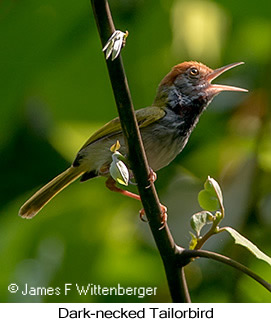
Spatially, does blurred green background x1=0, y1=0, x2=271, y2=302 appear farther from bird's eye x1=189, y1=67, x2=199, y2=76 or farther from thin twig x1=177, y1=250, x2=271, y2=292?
thin twig x1=177, y1=250, x2=271, y2=292

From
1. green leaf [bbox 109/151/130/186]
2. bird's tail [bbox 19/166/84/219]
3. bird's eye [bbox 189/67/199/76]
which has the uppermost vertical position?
green leaf [bbox 109/151/130/186]

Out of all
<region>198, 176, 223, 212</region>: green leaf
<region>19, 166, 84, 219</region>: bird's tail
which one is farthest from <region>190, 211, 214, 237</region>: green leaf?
<region>19, 166, 84, 219</region>: bird's tail

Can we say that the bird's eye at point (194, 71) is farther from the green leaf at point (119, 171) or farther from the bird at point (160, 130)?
the green leaf at point (119, 171)

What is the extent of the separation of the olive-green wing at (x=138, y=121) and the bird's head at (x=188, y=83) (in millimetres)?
184

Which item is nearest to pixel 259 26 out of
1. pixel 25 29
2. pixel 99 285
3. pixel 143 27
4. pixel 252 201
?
pixel 143 27

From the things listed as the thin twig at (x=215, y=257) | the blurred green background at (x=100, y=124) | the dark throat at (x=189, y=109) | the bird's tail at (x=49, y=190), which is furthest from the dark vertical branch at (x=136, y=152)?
the dark throat at (x=189, y=109)

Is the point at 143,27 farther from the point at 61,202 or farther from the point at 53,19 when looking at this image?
the point at 61,202

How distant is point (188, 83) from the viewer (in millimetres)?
3320

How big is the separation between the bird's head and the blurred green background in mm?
80

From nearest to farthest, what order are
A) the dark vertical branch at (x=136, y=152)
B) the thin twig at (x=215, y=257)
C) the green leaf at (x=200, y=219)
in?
the dark vertical branch at (x=136, y=152)
the thin twig at (x=215, y=257)
the green leaf at (x=200, y=219)

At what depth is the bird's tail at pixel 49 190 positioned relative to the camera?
2.93 meters

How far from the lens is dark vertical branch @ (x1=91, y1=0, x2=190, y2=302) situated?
1.37m

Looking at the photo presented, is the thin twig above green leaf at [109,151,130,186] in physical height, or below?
below

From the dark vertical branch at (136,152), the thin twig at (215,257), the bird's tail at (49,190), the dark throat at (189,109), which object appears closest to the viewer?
the dark vertical branch at (136,152)
